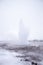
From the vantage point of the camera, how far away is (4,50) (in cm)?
143

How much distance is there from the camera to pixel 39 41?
4.77ft

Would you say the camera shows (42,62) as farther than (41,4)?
No

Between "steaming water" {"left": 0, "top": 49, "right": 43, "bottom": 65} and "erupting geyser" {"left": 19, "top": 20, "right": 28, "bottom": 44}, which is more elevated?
"erupting geyser" {"left": 19, "top": 20, "right": 28, "bottom": 44}

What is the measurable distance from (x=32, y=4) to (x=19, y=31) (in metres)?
0.52

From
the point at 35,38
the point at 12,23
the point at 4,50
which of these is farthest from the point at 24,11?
the point at 4,50

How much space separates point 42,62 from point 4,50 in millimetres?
634

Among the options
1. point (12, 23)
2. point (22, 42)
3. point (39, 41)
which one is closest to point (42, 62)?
point (39, 41)

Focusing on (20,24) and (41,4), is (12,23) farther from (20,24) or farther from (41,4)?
(41,4)

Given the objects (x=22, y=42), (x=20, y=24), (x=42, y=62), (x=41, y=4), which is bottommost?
(x=42, y=62)

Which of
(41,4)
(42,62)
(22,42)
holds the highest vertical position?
(41,4)

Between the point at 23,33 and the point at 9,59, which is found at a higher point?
the point at 23,33

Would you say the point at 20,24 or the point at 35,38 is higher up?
the point at 20,24

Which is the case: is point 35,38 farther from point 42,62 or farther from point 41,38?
point 42,62

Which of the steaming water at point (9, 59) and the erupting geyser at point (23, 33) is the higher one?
the erupting geyser at point (23, 33)
